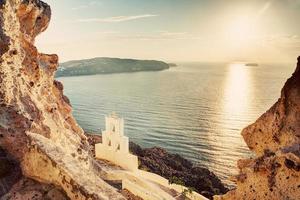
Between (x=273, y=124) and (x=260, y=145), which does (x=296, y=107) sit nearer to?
(x=273, y=124)

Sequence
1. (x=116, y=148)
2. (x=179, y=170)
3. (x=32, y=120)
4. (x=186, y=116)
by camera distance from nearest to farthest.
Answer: (x=32, y=120) → (x=116, y=148) → (x=179, y=170) → (x=186, y=116)

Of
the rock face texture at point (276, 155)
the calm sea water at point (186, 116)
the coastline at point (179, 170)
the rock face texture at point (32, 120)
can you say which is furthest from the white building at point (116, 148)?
the rock face texture at point (276, 155)

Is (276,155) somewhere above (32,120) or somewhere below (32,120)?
below

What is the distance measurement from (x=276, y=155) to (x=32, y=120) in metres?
6.47

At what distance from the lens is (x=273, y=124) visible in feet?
36.2

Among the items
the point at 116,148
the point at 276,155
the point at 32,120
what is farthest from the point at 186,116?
the point at 276,155

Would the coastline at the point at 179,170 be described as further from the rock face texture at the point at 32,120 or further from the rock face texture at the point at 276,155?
the rock face texture at the point at 276,155

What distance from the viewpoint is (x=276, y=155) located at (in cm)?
918

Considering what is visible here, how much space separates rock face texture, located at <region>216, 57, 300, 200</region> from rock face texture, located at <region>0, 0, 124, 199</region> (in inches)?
131

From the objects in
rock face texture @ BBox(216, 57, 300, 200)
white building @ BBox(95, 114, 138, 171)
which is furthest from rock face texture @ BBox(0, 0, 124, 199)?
white building @ BBox(95, 114, 138, 171)

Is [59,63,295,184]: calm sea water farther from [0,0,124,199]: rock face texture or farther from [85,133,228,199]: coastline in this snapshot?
[0,0,124,199]: rock face texture

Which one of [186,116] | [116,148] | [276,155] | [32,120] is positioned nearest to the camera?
[276,155]

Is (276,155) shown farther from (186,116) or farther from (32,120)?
(186,116)

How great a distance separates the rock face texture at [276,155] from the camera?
883 centimetres
